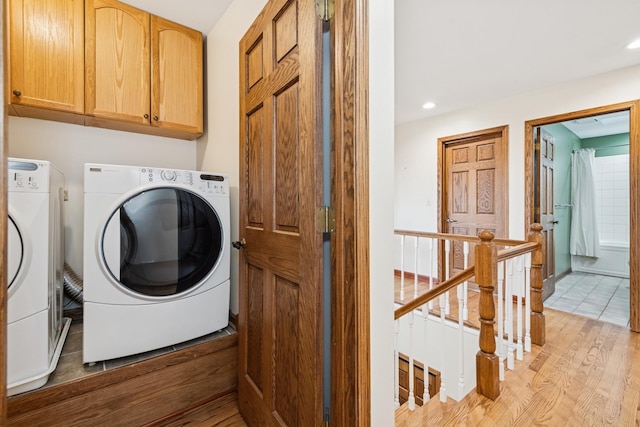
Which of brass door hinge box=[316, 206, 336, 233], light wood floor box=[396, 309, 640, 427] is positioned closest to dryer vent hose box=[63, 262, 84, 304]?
brass door hinge box=[316, 206, 336, 233]

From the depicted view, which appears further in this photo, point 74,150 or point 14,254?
point 74,150

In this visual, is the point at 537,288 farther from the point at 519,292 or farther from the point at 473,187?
the point at 473,187

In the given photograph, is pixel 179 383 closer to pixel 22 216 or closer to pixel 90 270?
pixel 90 270

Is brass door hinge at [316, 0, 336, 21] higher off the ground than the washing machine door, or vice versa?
brass door hinge at [316, 0, 336, 21]

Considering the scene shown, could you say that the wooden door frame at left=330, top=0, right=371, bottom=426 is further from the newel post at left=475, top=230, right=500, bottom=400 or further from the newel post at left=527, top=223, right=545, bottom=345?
the newel post at left=527, top=223, right=545, bottom=345

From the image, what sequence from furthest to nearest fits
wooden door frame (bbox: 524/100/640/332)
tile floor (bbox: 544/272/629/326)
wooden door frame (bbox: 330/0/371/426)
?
1. tile floor (bbox: 544/272/629/326)
2. wooden door frame (bbox: 524/100/640/332)
3. wooden door frame (bbox: 330/0/371/426)

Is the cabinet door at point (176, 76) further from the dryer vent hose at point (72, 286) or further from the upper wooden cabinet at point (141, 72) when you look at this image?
the dryer vent hose at point (72, 286)

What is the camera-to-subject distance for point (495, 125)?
3.30 metres

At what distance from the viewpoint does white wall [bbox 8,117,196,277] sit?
5.68ft

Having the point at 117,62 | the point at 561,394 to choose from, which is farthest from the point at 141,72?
the point at 561,394

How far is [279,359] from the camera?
1162 mm

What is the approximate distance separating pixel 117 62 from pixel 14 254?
1255mm

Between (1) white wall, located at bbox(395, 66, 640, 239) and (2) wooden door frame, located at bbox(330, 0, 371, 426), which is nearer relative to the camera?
(2) wooden door frame, located at bbox(330, 0, 371, 426)

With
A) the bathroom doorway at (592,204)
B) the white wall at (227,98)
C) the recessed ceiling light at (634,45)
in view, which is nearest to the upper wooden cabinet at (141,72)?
the white wall at (227,98)
